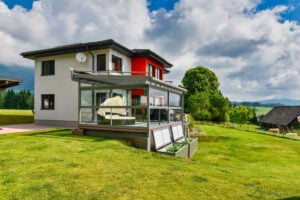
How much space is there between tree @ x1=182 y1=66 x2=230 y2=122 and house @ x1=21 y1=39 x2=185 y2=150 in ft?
38.7

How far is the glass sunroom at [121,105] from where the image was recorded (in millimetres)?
8828

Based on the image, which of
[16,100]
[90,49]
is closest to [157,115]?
[90,49]

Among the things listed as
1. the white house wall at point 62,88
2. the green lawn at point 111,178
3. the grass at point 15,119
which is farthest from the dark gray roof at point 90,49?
the green lawn at point 111,178

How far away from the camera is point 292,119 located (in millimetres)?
38531

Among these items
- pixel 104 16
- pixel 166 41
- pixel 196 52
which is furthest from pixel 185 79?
pixel 104 16

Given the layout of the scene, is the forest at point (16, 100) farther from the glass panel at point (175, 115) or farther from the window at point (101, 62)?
the glass panel at point (175, 115)

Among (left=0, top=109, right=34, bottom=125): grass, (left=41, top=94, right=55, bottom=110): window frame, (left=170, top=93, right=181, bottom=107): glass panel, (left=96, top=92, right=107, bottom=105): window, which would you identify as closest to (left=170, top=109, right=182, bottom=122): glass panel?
(left=170, top=93, right=181, bottom=107): glass panel

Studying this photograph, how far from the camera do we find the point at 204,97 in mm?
30000

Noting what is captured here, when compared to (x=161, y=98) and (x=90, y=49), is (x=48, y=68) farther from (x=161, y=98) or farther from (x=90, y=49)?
(x=161, y=98)

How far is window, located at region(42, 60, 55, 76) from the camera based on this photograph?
1636 cm

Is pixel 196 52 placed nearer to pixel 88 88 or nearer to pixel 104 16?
pixel 104 16

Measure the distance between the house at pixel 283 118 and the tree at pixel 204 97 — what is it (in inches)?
549

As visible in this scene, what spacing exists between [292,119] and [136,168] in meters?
43.6

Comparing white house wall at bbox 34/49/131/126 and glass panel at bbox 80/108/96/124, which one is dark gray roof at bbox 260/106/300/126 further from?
glass panel at bbox 80/108/96/124
